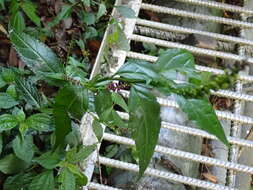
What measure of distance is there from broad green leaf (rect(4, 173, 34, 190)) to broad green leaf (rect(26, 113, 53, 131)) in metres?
0.18

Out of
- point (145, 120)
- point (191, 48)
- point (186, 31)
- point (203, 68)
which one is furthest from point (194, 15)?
point (145, 120)

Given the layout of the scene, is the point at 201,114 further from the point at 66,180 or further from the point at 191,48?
the point at 191,48

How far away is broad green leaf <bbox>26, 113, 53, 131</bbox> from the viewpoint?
124 centimetres

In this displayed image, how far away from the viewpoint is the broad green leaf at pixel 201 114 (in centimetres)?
81

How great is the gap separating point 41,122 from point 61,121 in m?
0.28

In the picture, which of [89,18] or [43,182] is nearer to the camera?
[43,182]

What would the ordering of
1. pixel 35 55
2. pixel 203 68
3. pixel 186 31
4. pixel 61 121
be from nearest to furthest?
pixel 61 121 → pixel 35 55 → pixel 203 68 → pixel 186 31

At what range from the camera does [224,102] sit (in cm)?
217

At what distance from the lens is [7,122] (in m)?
1.26

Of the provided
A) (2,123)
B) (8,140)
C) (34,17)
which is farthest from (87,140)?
(34,17)

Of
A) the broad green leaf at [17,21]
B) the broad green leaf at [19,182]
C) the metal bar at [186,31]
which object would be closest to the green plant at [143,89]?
the broad green leaf at [19,182]

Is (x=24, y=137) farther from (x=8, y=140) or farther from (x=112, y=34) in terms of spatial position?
(x=112, y=34)

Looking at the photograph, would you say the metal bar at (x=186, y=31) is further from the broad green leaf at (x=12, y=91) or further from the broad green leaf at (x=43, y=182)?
the broad green leaf at (x=43, y=182)

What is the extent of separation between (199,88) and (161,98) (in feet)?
3.08
